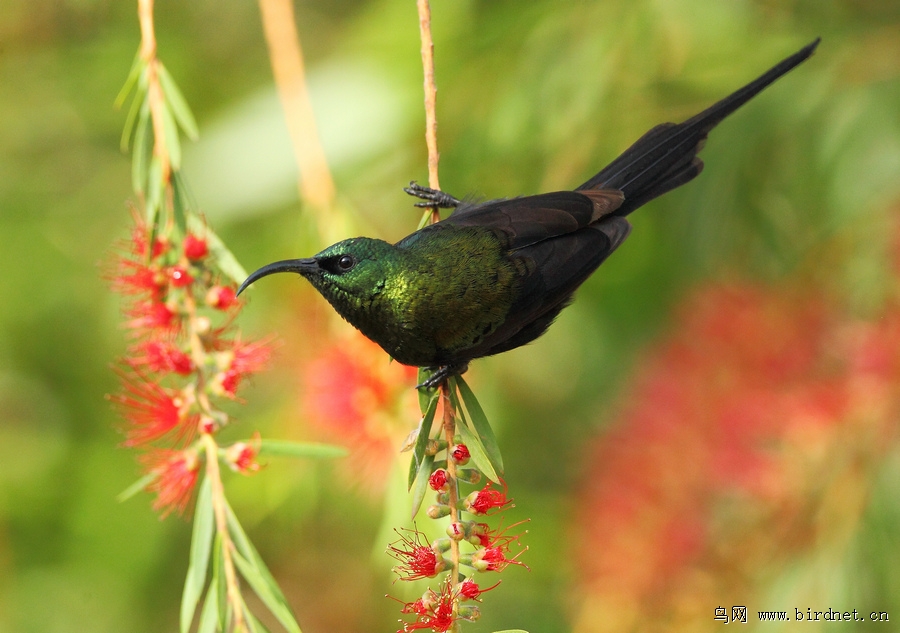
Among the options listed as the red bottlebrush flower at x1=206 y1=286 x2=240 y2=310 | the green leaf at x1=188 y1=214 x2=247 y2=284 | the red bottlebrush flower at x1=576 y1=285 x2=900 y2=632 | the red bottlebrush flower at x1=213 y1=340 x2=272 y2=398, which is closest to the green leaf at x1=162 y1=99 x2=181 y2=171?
the green leaf at x1=188 y1=214 x2=247 y2=284

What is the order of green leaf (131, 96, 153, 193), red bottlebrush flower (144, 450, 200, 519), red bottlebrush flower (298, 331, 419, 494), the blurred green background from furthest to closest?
the blurred green background < red bottlebrush flower (298, 331, 419, 494) < green leaf (131, 96, 153, 193) < red bottlebrush flower (144, 450, 200, 519)

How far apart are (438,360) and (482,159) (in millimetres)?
1208

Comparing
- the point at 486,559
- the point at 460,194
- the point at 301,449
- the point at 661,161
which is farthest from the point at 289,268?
the point at 460,194

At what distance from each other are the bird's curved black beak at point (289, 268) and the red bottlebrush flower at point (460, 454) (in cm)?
46

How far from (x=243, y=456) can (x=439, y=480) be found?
37cm

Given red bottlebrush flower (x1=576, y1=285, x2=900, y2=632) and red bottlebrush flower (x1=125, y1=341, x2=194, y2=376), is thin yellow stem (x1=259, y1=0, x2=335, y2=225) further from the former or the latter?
red bottlebrush flower (x1=576, y1=285, x2=900, y2=632)

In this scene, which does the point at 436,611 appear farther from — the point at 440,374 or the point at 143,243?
the point at 143,243

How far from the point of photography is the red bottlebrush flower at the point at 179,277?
169cm

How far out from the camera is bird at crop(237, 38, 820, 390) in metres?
1.85

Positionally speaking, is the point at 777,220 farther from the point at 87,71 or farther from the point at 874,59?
the point at 87,71

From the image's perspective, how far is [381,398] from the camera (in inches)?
88.2

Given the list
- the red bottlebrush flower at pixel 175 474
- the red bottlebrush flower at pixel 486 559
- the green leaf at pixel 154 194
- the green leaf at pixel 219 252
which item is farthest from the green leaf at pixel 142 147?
the red bottlebrush flower at pixel 486 559

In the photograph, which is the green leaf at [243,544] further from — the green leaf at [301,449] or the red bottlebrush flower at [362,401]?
the red bottlebrush flower at [362,401]

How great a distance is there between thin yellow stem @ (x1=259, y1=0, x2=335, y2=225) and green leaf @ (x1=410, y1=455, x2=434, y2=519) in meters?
0.80
